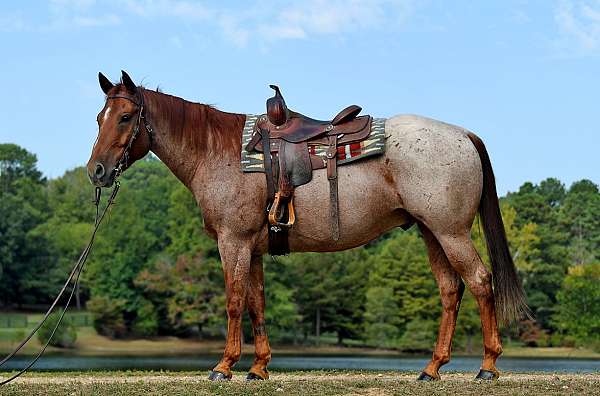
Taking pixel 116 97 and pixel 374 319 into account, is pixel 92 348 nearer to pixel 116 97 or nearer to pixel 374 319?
pixel 374 319

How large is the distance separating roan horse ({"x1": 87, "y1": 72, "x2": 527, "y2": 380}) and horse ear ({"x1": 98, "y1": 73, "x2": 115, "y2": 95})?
0.7 inches

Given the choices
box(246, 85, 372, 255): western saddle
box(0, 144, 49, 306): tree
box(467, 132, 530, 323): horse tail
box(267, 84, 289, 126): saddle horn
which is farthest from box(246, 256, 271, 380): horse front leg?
box(0, 144, 49, 306): tree

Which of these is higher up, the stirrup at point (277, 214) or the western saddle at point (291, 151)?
the western saddle at point (291, 151)

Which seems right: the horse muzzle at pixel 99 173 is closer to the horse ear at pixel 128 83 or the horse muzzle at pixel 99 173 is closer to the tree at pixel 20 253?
the horse ear at pixel 128 83

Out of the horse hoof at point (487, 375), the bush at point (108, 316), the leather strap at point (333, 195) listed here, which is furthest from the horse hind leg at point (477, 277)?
the bush at point (108, 316)

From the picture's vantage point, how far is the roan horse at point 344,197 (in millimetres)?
9680

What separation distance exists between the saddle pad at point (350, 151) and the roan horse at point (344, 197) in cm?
9

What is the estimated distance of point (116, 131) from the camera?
9.98 meters

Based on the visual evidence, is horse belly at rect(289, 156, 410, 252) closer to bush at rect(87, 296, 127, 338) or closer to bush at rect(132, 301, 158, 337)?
bush at rect(132, 301, 158, 337)

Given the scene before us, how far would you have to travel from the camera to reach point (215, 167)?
1006 centimetres

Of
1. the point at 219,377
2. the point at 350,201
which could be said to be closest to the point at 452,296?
the point at 350,201

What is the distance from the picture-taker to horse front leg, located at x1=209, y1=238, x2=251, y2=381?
9.71 metres

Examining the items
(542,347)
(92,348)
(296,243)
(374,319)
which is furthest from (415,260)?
(296,243)

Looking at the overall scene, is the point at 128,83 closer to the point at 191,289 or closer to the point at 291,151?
the point at 291,151
